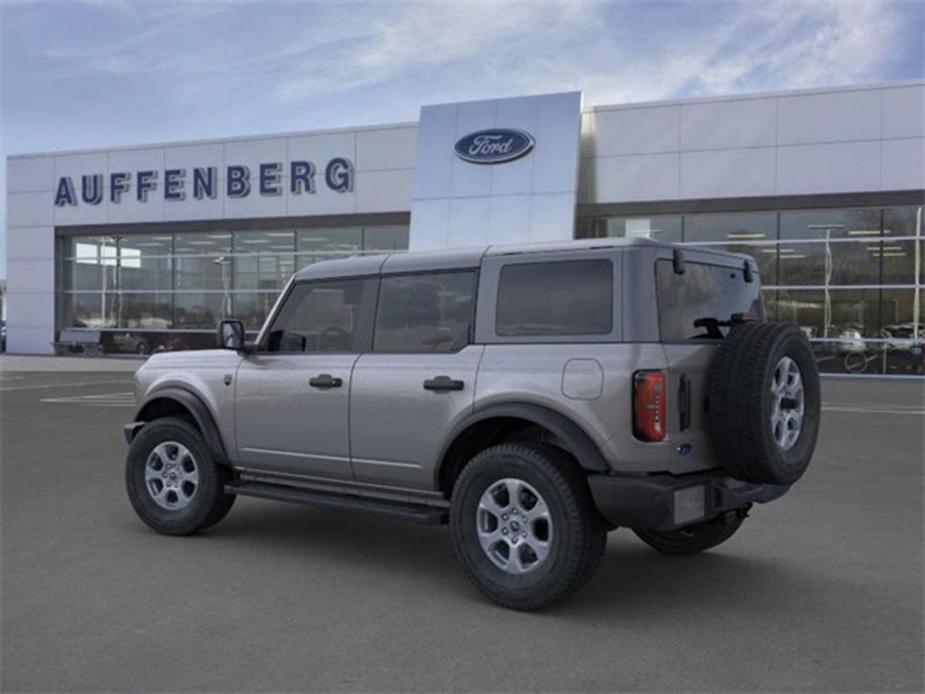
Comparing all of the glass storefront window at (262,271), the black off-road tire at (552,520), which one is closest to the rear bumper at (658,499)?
the black off-road tire at (552,520)

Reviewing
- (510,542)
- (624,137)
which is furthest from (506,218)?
(510,542)

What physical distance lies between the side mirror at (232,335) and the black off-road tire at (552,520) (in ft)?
6.69

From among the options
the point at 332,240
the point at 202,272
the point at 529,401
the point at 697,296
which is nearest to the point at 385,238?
the point at 332,240

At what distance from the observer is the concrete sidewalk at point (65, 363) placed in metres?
26.2

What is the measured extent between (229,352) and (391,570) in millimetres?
1984

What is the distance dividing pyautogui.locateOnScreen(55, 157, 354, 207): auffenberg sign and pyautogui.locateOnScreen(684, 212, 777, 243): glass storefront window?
10.1m

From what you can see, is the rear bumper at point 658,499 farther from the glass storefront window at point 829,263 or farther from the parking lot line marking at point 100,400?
the glass storefront window at point 829,263

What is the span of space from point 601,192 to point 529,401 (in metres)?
20.5

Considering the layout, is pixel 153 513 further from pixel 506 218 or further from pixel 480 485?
pixel 506 218

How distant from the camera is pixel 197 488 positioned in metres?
6.44

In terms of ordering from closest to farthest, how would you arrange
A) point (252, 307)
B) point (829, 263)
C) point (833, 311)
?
1. point (829, 263)
2. point (833, 311)
3. point (252, 307)

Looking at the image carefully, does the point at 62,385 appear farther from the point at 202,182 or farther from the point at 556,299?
the point at 556,299

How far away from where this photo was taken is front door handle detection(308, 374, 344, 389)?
18.7 feet

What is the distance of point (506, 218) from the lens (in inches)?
960
